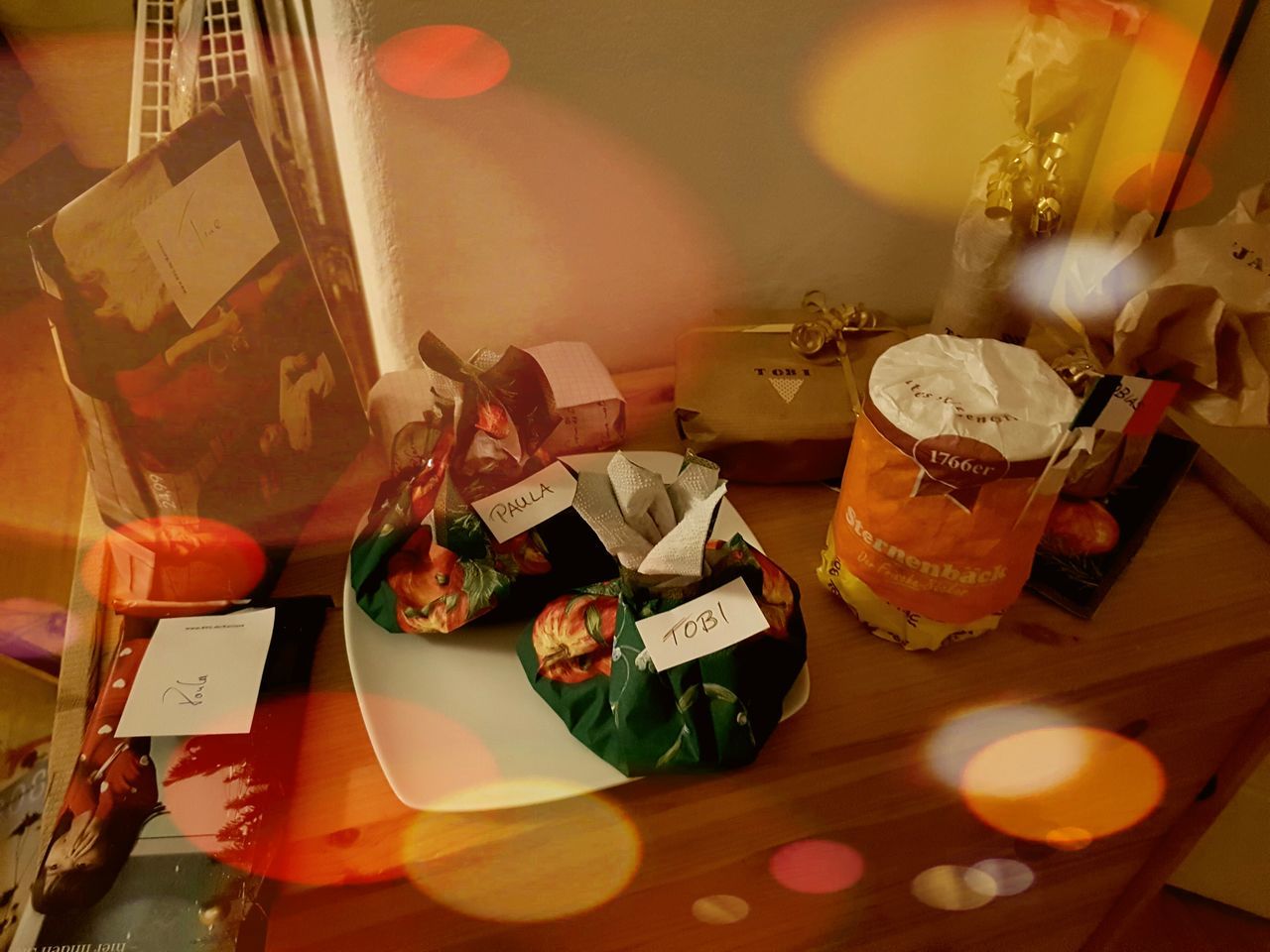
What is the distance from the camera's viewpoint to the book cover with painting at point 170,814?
0.62m

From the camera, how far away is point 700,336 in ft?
3.29

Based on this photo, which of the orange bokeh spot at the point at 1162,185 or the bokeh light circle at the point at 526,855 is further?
the orange bokeh spot at the point at 1162,185

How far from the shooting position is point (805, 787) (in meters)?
0.72

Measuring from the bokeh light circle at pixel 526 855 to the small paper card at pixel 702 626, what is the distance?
132 millimetres

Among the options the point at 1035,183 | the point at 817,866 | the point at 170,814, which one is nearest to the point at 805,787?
the point at 817,866

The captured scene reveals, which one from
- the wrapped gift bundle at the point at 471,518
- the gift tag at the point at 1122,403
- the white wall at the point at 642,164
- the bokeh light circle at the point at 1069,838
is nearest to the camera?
the gift tag at the point at 1122,403

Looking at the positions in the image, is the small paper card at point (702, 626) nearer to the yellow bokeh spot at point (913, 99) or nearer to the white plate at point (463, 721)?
the white plate at point (463, 721)

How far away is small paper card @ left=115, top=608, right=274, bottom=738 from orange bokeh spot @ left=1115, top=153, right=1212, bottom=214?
0.99 m

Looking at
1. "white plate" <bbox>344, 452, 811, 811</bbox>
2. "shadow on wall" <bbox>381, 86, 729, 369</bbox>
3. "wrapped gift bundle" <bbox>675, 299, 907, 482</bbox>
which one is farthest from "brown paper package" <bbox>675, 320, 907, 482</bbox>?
"white plate" <bbox>344, 452, 811, 811</bbox>

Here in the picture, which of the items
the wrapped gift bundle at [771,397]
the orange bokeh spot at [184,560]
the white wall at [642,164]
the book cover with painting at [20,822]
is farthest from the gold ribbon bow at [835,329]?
the book cover with painting at [20,822]

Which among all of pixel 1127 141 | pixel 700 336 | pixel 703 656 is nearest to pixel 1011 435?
pixel 703 656

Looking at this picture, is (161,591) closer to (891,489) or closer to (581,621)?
(581,621)

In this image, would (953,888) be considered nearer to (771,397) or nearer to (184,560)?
(771,397)

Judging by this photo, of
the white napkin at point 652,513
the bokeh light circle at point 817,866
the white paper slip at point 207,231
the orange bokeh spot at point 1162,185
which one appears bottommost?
the bokeh light circle at point 817,866
